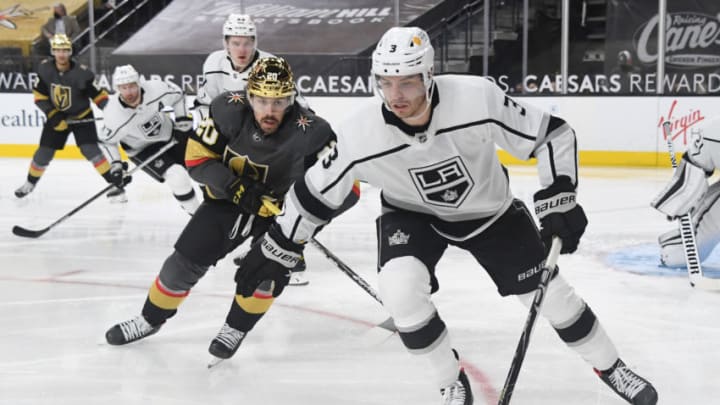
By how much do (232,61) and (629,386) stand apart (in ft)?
8.80

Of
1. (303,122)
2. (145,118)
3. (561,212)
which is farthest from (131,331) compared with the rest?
(145,118)

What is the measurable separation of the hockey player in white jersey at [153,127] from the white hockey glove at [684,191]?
2332 mm

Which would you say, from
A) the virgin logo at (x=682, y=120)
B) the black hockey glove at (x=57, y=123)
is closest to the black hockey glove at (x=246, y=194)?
the black hockey glove at (x=57, y=123)

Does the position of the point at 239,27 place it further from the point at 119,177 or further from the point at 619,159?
the point at 619,159

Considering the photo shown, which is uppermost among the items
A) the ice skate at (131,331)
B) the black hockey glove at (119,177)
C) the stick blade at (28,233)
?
the ice skate at (131,331)

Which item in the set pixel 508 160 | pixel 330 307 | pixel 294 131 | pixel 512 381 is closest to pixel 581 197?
pixel 508 160

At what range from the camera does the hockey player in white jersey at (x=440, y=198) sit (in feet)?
6.75

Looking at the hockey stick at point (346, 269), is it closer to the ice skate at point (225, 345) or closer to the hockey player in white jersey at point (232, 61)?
the ice skate at point (225, 345)

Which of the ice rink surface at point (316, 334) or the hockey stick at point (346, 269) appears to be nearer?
the ice rink surface at point (316, 334)

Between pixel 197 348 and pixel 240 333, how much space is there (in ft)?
0.70

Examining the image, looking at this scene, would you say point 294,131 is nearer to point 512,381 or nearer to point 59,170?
point 512,381

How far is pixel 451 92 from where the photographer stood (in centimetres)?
209

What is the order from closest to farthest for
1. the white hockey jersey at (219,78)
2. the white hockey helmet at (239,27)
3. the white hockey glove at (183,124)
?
the white hockey helmet at (239,27), the white hockey jersey at (219,78), the white hockey glove at (183,124)

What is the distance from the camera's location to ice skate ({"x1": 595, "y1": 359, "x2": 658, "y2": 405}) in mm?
2273
